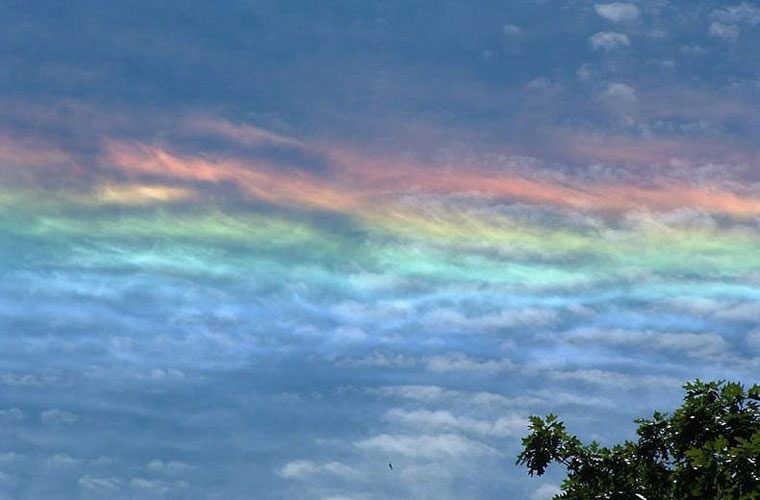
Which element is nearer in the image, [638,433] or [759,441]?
[759,441]

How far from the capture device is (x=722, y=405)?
41844mm

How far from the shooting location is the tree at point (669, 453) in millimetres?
37188

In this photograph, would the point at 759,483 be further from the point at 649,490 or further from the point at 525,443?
the point at 525,443

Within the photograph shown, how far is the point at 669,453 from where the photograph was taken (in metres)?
43.7

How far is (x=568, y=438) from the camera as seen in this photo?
45.1 meters

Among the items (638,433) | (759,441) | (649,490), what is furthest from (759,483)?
(638,433)

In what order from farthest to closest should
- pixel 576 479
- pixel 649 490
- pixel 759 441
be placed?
pixel 576 479
pixel 649 490
pixel 759 441

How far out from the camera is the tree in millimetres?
37188

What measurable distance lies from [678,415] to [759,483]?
328 inches

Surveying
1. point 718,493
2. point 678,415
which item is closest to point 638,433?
point 678,415

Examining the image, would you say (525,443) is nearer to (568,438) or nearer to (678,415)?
(568,438)

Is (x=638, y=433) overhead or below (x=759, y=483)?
overhead

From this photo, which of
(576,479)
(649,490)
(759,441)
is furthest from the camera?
(576,479)

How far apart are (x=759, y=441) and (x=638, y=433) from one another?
34.2 feet
